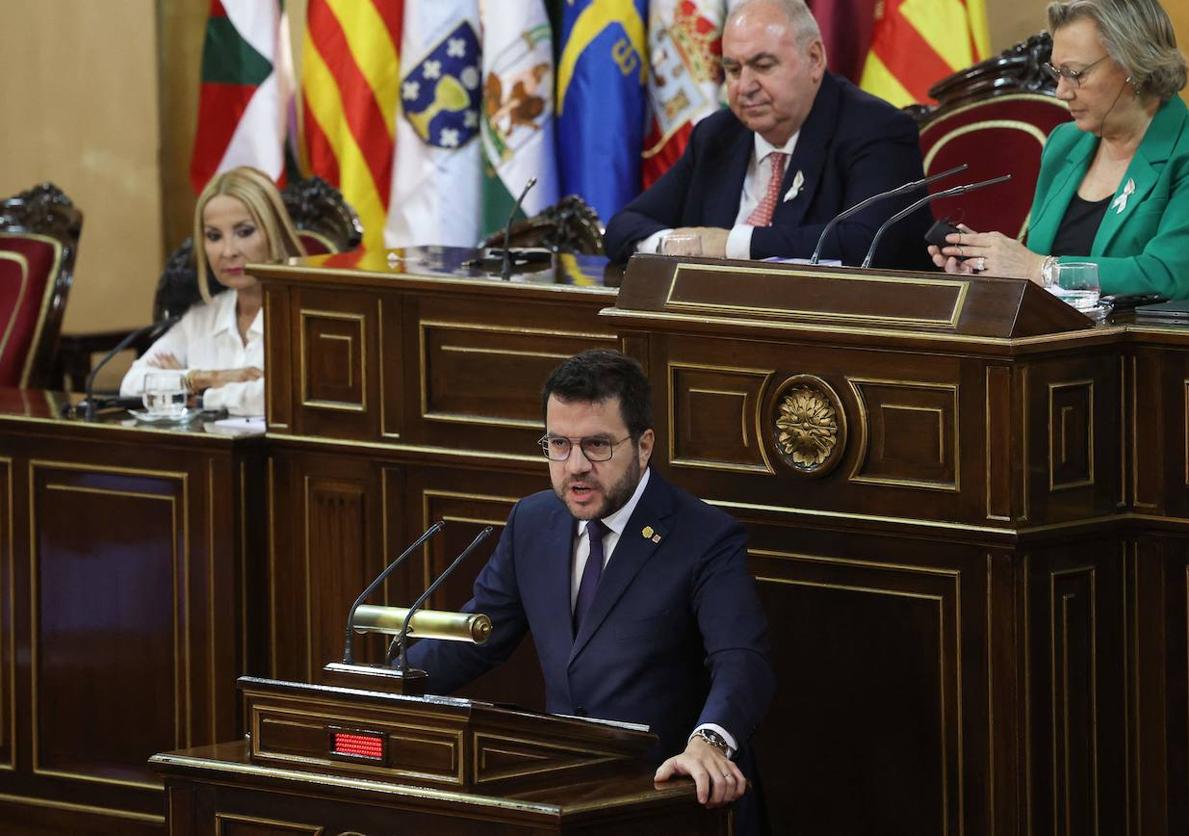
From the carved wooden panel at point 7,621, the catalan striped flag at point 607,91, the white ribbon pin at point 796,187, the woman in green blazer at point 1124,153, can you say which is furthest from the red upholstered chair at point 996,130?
the carved wooden panel at point 7,621

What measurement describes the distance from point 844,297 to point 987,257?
324 mm

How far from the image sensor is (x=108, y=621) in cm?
492

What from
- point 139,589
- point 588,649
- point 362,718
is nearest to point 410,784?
point 362,718

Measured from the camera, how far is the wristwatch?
3246 mm

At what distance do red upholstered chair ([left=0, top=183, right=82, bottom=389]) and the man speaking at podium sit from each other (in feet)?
9.25

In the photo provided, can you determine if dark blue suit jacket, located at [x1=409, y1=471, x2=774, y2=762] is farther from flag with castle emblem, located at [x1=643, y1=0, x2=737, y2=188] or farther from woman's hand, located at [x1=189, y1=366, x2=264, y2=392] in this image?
flag with castle emblem, located at [x1=643, y1=0, x2=737, y2=188]

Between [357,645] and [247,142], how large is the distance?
9.00ft

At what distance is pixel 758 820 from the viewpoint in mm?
3525

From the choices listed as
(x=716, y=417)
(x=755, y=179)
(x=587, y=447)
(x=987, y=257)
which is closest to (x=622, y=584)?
(x=587, y=447)

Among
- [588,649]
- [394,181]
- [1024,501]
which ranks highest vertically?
[394,181]

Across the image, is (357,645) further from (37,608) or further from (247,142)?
(247,142)

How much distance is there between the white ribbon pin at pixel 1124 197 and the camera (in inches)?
165

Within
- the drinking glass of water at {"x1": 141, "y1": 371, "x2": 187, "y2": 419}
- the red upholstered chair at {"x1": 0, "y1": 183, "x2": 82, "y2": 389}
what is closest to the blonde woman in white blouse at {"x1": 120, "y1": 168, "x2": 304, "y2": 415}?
the drinking glass of water at {"x1": 141, "y1": 371, "x2": 187, "y2": 419}

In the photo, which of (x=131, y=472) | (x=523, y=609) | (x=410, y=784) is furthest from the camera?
(x=131, y=472)
